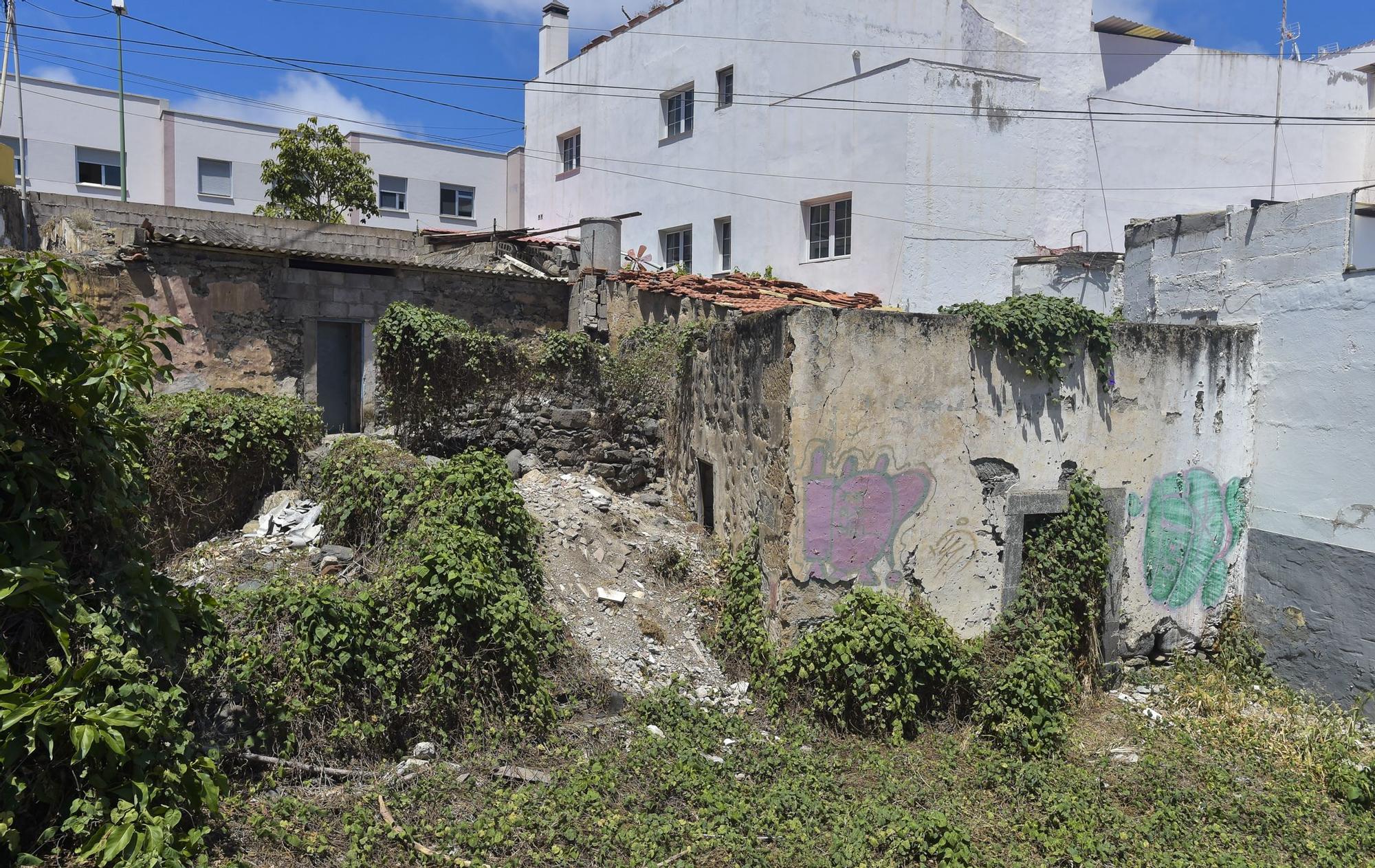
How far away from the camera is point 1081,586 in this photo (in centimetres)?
834

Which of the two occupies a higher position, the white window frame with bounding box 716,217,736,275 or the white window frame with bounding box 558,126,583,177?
the white window frame with bounding box 558,126,583,177

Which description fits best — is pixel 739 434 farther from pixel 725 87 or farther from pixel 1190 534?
pixel 725 87

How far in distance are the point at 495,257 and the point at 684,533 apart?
22.5 feet

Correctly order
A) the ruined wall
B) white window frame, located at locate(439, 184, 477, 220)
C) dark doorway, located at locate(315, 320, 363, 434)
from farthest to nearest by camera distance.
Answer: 1. white window frame, located at locate(439, 184, 477, 220)
2. dark doorway, located at locate(315, 320, 363, 434)
3. the ruined wall

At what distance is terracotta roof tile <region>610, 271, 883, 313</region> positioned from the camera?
1185cm

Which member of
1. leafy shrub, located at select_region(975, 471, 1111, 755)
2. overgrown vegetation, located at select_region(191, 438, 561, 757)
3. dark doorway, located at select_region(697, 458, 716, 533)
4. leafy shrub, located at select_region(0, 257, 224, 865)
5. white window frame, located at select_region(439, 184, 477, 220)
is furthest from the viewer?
white window frame, located at select_region(439, 184, 477, 220)

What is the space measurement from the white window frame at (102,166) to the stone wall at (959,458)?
861 inches

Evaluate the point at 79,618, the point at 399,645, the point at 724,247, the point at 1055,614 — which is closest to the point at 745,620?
the point at 1055,614

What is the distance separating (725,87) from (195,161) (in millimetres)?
Answer: 15546

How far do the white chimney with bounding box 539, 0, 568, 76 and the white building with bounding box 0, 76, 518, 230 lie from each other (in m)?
4.76

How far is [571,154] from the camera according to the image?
76.2 feet

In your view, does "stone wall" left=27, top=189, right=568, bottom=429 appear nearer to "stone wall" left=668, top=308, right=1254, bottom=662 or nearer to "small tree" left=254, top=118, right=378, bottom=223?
"stone wall" left=668, top=308, right=1254, bottom=662

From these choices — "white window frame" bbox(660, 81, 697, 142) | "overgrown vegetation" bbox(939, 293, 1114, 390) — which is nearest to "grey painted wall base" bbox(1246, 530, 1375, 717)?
"overgrown vegetation" bbox(939, 293, 1114, 390)

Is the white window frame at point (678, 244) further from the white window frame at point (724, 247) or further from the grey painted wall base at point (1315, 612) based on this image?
the grey painted wall base at point (1315, 612)
